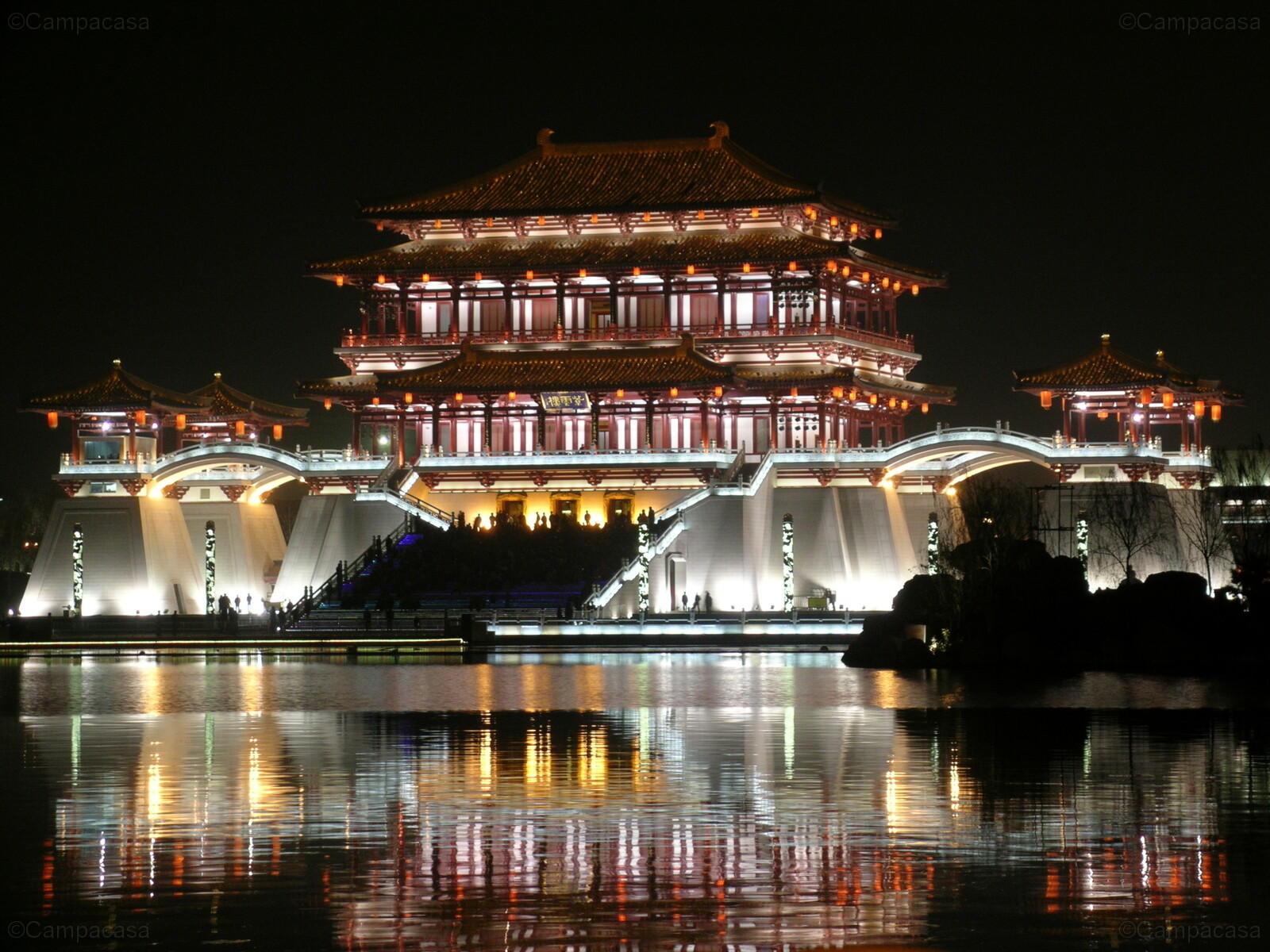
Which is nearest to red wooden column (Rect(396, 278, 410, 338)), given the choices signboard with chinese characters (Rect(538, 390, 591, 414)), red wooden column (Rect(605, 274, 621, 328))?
signboard with chinese characters (Rect(538, 390, 591, 414))

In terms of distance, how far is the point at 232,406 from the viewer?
82.2 metres

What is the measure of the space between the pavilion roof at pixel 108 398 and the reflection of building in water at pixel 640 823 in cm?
4474

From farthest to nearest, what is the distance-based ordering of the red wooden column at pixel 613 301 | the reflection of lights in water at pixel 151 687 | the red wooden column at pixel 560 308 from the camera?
the red wooden column at pixel 560 308 → the red wooden column at pixel 613 301 → the reflection of lights in water at pixel 151 687

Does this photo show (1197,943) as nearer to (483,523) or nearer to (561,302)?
(483,523)

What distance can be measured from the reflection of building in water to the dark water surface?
0.20 feet

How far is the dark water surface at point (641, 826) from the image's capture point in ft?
54.3

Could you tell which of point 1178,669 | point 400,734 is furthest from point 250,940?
point 1178,669

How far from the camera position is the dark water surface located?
1656 centimetres

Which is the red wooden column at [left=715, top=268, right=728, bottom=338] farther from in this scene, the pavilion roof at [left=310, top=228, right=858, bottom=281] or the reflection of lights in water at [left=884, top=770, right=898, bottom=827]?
the reflection of lights in water at [left=884, top=770, right=898, bottom=827]

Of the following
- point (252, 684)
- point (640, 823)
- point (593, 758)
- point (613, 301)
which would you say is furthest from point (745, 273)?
point (640, 823)

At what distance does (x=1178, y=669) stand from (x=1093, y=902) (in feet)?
108

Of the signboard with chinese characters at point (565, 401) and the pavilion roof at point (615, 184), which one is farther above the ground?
the pavilion roof at point (615, 184)

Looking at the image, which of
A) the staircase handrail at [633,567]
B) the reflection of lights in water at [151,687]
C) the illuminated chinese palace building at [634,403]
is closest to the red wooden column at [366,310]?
the illuminated chinese palace building at [634,403]

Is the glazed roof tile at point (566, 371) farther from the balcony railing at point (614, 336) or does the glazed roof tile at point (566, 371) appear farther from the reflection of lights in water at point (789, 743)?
the reflection of lights in water at point (789, 743)
